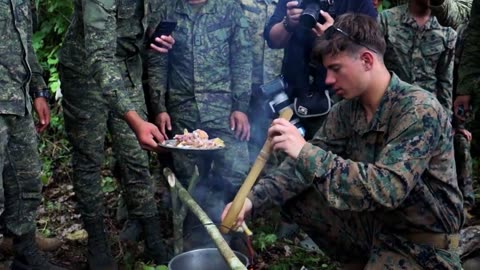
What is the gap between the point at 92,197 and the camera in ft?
13.5

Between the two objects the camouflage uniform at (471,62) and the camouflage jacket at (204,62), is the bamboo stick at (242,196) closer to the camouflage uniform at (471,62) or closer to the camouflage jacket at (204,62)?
the camouflage jacket at (204,62)

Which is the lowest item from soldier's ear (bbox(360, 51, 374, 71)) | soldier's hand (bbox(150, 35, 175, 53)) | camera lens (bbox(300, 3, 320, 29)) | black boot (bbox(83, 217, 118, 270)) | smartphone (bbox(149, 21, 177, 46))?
black boot (bbox(83, 217, 118, 270))

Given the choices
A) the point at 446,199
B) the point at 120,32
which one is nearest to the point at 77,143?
the point at 120,32

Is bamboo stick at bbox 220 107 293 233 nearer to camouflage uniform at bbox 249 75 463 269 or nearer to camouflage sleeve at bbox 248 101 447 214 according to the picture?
camouflage uniform at bbox 249 75 463 269

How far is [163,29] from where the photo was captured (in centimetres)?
429

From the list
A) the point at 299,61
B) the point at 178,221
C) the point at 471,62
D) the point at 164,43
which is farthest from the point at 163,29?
the point at 471,62

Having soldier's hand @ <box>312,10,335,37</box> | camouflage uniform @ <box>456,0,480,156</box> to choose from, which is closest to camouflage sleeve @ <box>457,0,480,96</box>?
camouflage uniform @ <box>456,0,480,156</box>

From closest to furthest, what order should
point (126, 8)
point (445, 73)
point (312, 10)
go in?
point (312, 10), point (126, 8), point (445, 73)

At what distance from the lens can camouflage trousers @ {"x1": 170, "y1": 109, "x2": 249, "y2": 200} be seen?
448 centimetres

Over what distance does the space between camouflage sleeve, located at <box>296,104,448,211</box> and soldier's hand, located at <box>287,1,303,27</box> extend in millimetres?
1458

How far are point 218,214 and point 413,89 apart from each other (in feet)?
6.30

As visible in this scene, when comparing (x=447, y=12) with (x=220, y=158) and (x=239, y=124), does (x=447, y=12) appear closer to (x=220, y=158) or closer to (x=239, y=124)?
(x=239, y=124)

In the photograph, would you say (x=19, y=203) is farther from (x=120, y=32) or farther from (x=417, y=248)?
(x=417, y=248)

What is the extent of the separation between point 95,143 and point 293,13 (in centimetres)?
161
